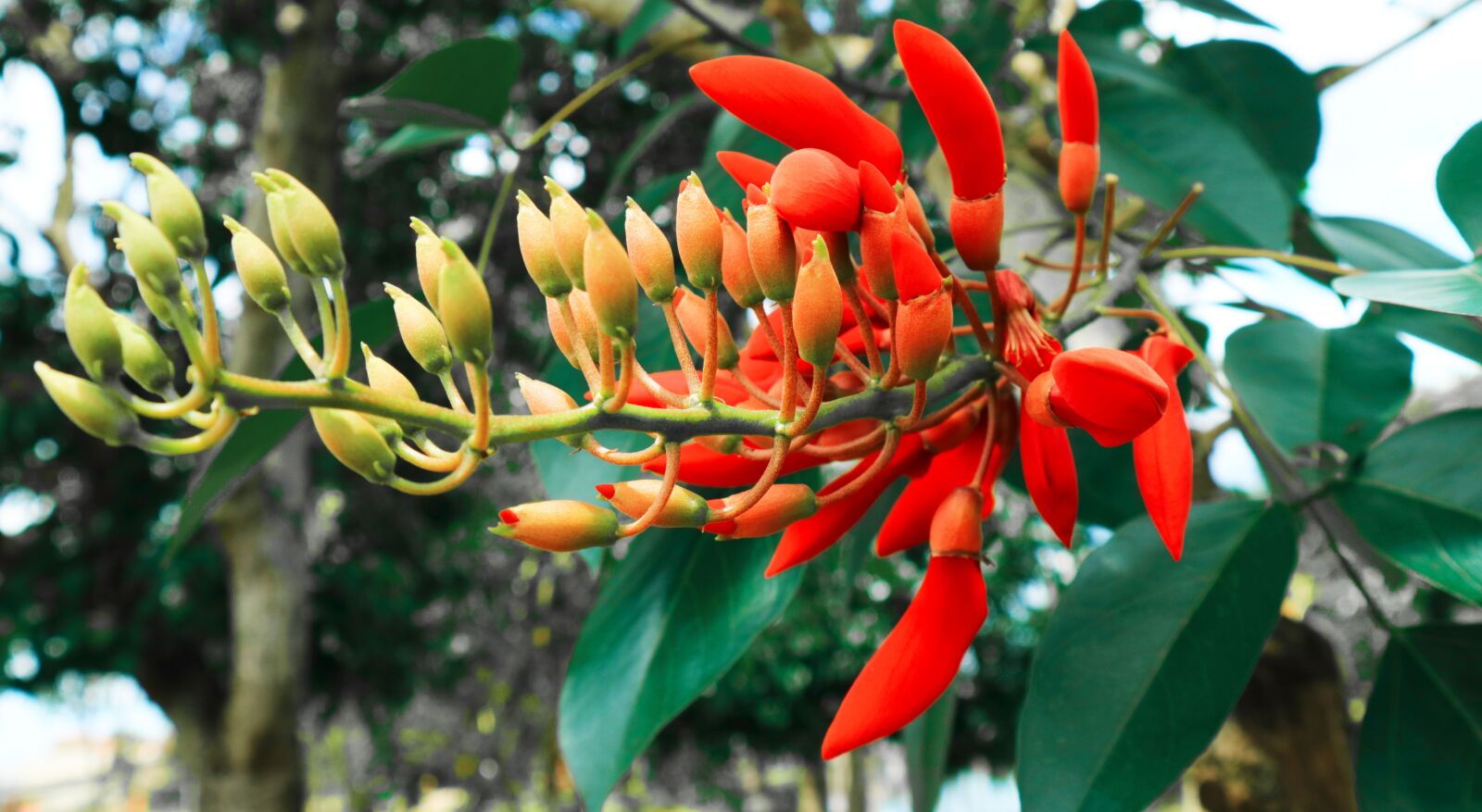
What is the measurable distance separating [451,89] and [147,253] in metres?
0.40

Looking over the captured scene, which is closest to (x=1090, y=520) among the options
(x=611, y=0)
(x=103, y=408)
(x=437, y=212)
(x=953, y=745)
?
(x=103, y=408)

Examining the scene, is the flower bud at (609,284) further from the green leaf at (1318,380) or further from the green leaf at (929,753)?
the green leaf at (929,753)

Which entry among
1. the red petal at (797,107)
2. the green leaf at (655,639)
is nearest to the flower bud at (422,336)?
the red petal at (797,107)

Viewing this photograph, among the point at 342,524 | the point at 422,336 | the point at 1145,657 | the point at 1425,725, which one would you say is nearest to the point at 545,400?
the point at 422,336

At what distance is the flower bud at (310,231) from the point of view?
0.79ft

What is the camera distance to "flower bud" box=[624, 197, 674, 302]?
0.29 meters

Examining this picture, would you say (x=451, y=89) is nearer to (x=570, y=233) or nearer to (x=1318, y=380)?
(x=570, y=233)

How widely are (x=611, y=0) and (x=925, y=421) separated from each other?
1.11 m

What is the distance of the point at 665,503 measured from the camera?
27 centimetres

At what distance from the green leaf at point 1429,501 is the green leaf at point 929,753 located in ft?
1.15

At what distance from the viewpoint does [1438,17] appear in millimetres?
666

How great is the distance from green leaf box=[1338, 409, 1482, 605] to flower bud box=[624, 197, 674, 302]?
1.13 feet

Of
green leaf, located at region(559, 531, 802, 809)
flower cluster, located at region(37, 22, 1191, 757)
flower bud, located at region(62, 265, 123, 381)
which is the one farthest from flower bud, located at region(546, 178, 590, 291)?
green leaf, located at region(559, 531, 802, 809)

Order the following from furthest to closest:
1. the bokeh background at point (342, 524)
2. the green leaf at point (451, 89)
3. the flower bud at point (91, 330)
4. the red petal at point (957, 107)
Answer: the bokeh background at point (342, 524) < the green leaf at point (451, 89) < the red petal at point (957, 107) < the flower bud at point (91, 330)
